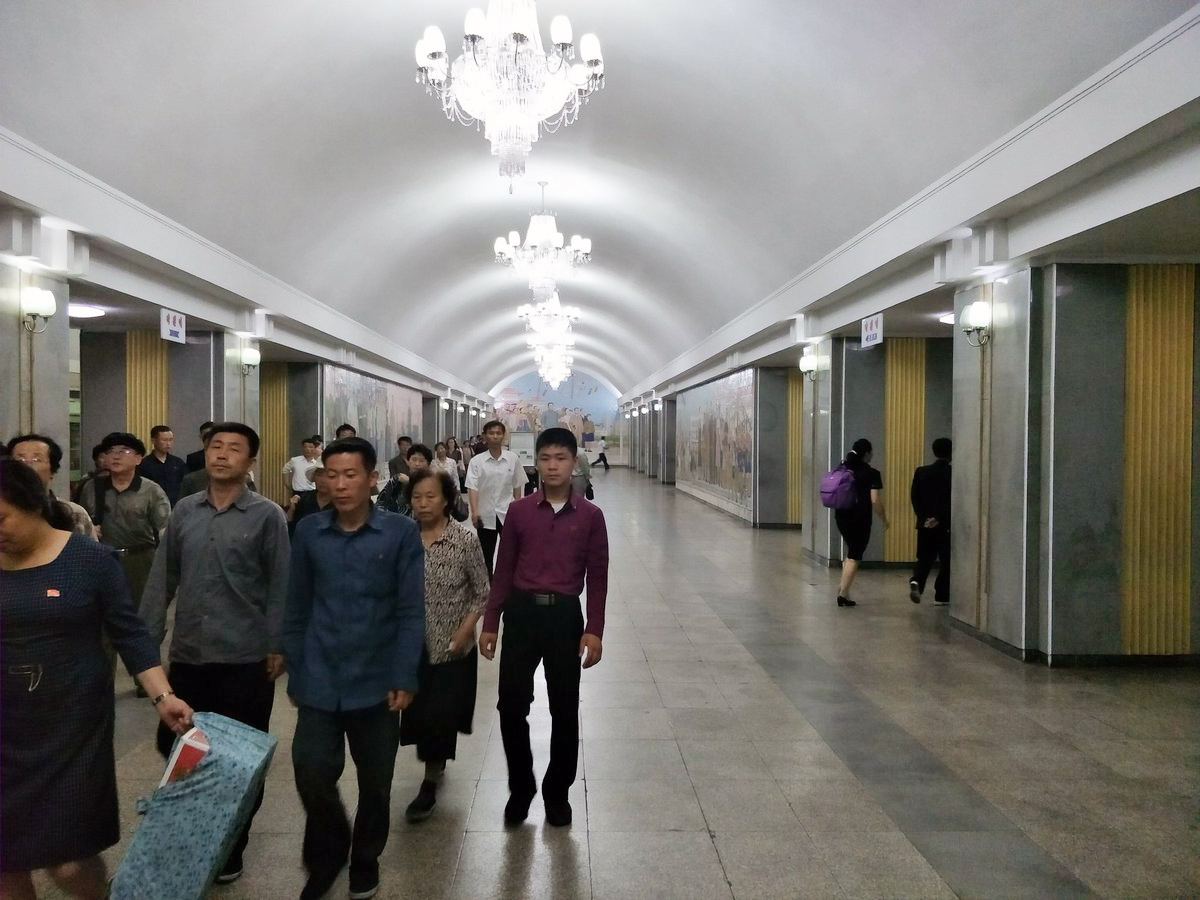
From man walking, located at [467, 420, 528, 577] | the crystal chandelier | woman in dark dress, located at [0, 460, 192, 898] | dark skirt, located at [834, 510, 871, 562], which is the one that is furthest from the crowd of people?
the crystal chandelier

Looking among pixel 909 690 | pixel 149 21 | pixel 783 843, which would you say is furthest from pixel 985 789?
pixel 149 21

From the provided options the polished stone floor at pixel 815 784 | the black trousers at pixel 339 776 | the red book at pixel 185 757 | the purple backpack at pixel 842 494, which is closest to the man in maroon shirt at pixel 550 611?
the polished stone floor at pixel 815 784

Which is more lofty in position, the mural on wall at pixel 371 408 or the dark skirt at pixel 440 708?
the mural on wall at pixel 371 408

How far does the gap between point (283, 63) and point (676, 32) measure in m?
3.71

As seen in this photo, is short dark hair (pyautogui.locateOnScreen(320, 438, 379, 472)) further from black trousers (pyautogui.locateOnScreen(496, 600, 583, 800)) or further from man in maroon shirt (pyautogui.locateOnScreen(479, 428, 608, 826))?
black trousers (pyautogui.locateOnScreen(496, 600, 583, 800))

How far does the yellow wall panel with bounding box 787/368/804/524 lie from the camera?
1762cm

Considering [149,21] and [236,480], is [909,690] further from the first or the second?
[149,21]

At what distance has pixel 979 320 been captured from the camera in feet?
25.5

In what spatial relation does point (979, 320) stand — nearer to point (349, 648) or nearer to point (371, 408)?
point (349, 648)

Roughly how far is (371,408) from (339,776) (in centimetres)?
1891

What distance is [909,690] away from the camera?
627cm

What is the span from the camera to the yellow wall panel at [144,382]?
1204 centimetres

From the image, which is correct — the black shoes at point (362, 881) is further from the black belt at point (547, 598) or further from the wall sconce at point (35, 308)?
the wall sconce at point (35, 308)

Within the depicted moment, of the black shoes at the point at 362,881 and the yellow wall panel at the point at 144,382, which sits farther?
the yellow wall panel at the point at 144,382
